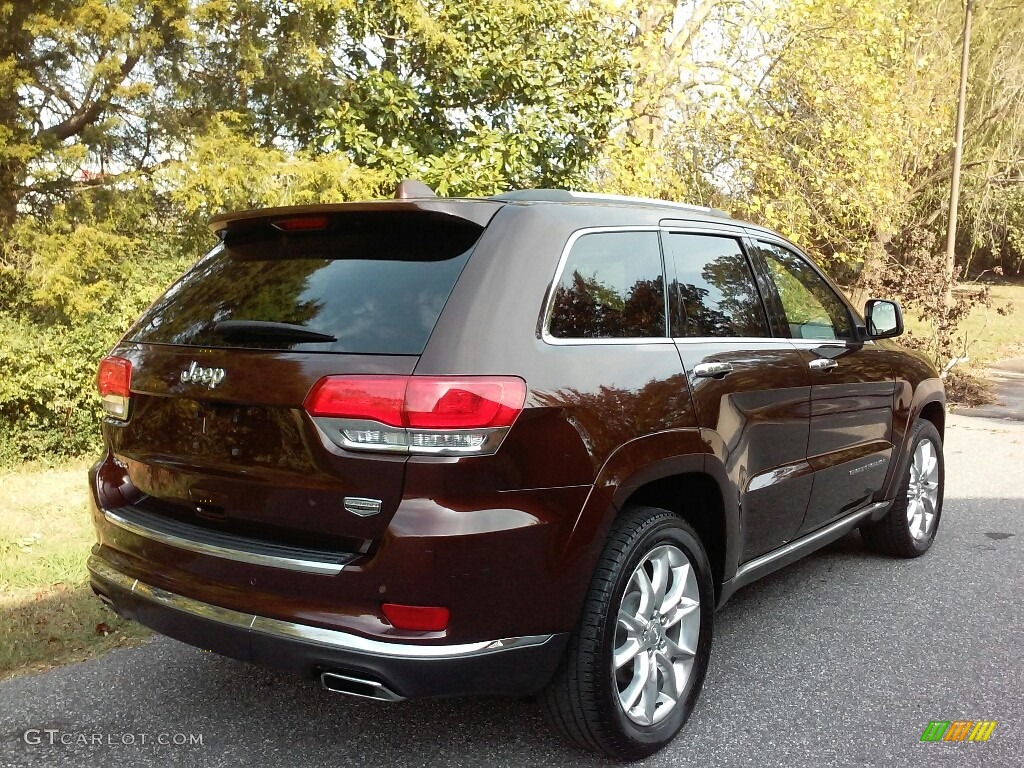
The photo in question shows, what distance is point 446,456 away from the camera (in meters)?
2.38

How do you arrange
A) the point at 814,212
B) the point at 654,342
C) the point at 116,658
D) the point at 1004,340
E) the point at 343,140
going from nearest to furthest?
the point at 654,342 → the point at 116,658 → the point at 343,140 → the point at 814,212 → the point at 1004,340

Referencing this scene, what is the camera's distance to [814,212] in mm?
14195

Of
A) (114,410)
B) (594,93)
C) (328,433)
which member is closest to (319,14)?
(594,93)

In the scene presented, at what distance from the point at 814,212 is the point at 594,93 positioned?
5.45 metres

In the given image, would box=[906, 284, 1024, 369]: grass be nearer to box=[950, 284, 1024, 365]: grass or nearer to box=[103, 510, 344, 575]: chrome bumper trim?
box=[950, 284, 1024, 365]: grass

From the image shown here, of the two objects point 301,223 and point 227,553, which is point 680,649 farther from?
point 301,223

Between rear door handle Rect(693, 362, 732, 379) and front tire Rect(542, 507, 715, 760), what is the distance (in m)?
0.53

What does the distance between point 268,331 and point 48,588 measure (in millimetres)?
2693

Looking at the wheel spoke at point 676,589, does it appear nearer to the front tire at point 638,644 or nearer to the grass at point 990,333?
the front tire at point 638,644

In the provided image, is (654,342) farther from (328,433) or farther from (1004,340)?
(1004,340)

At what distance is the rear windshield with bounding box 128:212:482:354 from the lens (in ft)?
8.38

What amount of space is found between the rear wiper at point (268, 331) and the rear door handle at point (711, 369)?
1.34m

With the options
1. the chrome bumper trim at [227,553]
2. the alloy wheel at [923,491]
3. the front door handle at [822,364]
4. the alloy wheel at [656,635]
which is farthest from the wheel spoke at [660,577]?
the alloy wheel at [923,491]

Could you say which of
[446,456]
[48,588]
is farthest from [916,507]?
[48,588]
